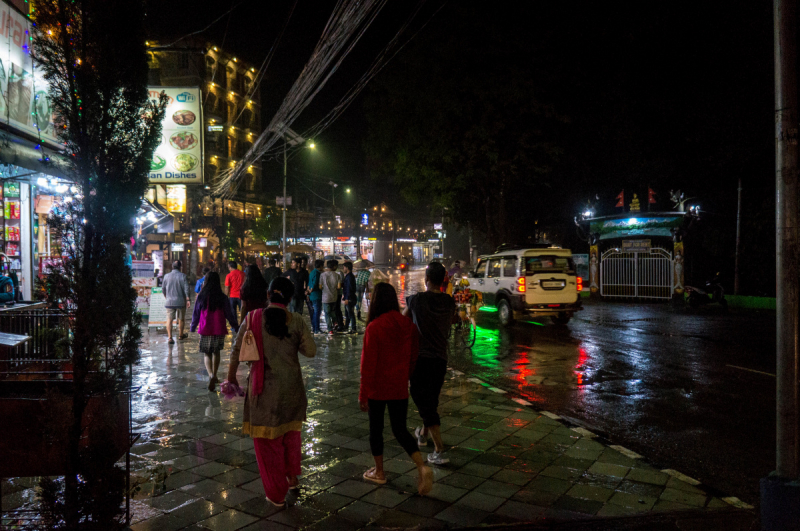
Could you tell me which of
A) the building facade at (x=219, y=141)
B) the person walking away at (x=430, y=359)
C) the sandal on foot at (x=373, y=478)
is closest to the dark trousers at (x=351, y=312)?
the person walking away at (x=430, y=359)

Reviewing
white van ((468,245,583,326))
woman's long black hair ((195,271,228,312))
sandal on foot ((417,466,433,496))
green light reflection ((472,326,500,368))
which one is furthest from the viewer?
white van ((468,245,583,326))

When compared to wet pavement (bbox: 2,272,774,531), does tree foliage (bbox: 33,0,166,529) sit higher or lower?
higher

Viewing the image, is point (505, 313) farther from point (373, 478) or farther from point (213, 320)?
point (373, 478)

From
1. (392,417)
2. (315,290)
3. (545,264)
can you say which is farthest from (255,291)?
(545,264)

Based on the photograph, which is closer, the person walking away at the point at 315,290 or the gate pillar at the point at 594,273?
the person walking away at the point at 315,290

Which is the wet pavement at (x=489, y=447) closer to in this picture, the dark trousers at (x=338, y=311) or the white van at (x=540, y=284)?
the dark trousers at (x=338, y=311)

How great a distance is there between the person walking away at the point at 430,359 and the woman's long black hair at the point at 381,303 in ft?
2.38

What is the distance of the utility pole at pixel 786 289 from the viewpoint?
358 centimetres

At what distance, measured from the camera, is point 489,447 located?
5.41m

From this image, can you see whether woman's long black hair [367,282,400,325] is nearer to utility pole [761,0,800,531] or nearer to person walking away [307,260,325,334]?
utility pole [761,0,800,531]

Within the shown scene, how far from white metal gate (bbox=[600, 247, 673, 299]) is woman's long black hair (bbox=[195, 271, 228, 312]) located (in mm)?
19577

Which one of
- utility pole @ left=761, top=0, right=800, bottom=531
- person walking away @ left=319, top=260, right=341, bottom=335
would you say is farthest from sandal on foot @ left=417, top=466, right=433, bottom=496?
person walking away @ left=319, top=260, right=341, bottom=335

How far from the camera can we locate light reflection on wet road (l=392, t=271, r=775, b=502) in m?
5.49

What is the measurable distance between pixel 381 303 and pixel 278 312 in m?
0.84
